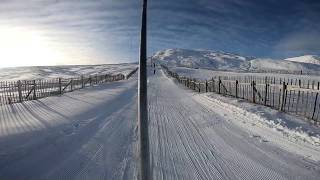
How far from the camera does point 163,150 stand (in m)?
8.34

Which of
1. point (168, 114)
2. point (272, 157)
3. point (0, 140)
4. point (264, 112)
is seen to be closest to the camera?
point (272, 157)

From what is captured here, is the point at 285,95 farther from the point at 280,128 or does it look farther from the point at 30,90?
the point at 30,90

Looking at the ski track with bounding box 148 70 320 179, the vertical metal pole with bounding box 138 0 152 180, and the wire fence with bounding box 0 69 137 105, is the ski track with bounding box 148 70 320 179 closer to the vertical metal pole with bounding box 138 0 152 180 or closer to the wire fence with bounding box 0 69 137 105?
the vertical metal pole with bounding box 138 0 152 180

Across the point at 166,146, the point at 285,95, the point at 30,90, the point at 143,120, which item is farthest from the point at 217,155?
the point at 30,90

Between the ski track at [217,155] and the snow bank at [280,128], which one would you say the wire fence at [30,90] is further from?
the snow bank at [280,128]

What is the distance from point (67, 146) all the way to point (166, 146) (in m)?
2.85

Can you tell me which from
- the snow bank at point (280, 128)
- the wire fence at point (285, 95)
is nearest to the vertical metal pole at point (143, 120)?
the snow bank at point (280, 128)

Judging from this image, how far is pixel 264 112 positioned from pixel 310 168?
→ 23.2 feet

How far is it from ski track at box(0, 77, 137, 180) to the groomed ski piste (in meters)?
0.02

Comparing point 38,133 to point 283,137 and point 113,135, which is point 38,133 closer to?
point 113,135

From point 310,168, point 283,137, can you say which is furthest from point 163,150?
point 283,137

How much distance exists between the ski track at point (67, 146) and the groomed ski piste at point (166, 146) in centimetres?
2

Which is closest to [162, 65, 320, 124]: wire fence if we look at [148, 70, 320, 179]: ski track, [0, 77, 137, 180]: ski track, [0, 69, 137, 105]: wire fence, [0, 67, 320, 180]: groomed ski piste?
[0, 67, 320, 180]: groomed ski piste

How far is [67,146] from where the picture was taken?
8641mm
